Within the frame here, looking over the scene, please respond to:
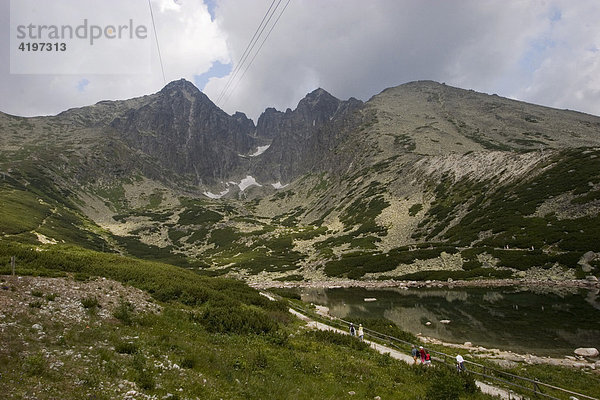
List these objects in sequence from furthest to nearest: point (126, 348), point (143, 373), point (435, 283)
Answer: point (435, 283) → point (126, 348) → point (143, 373)

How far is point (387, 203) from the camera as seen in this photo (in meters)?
116

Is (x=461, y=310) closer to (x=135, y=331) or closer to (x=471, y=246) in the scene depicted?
(x=471, y=246)

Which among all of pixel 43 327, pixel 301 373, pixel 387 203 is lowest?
pixel 301 373

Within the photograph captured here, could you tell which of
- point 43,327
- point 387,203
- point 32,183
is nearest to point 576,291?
point 43,327

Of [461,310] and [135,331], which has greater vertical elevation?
[135,331]

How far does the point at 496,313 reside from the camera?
35.7 m

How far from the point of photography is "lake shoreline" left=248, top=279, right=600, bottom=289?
1768 inches

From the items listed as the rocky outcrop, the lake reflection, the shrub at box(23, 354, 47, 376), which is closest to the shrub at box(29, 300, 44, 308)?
the shrub at box(23, 354, 47, 376)

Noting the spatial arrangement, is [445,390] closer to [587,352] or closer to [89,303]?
[89,303]

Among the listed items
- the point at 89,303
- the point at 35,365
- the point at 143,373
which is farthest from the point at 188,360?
the point at 89,303

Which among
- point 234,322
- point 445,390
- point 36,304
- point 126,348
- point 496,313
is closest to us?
point 126,348

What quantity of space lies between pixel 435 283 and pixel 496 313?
21.1 metres

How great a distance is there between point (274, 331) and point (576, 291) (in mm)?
43904

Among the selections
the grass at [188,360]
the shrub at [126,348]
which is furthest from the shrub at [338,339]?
the shrub at [126,348]
